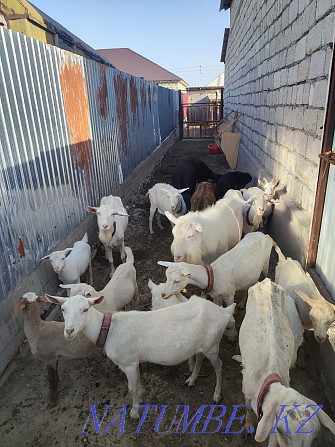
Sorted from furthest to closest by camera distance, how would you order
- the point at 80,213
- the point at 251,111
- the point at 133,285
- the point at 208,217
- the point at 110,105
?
the point at 251,111
the point at 110,105
the point at 80,213
the point at 208,217
the point at 133,285

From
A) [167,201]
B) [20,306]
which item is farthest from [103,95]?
[20,306]

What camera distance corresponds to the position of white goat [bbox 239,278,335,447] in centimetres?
213

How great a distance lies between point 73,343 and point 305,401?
2.43 m

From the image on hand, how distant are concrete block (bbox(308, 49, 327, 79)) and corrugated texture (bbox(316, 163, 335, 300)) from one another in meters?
1.59

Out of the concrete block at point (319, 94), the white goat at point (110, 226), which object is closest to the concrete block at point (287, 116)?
the concrete block at point (319, 94)

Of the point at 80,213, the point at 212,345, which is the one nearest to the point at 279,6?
the point at 80,213

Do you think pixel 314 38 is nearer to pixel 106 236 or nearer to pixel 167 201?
pixel 167 201

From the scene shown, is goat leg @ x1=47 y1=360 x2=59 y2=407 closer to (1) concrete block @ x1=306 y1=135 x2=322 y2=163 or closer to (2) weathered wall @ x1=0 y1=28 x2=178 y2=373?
(2) weathered wall @ x1=0 y1=28 x2=178 y2=373

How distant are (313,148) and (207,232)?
209 centimetres

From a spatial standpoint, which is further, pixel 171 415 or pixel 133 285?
pixel 133 285

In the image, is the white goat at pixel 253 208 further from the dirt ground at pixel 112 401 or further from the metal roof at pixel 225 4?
the metal roof at pixel 225 4

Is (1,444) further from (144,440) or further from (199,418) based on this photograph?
(199,418)

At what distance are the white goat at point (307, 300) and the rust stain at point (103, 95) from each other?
6054mm

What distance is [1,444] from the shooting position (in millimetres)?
3055
